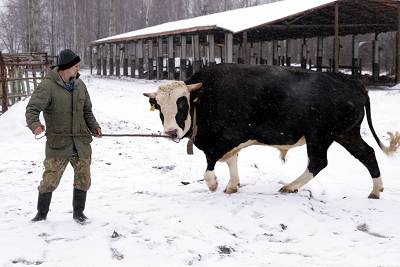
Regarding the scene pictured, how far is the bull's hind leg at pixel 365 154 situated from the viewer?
6.00m

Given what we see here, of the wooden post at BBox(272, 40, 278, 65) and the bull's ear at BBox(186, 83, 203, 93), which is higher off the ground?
the wooden post at BBox(272, 40, 278, 65)

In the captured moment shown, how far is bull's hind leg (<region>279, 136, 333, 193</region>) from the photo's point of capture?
19.5 feet

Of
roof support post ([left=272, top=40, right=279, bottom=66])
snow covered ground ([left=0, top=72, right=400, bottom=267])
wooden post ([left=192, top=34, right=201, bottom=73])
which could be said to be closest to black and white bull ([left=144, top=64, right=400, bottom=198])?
snow covered ground ([left=0, top=72, right=400, bottom=267])

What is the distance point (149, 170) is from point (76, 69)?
9.94ft

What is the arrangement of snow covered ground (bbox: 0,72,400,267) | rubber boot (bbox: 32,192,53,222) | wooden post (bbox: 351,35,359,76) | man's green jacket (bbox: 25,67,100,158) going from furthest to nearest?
wooden post (bbox: 351,35,359,76) → rubber boot (bbox: 32,192,53,222) → man's green jacket (bbox: 25,67,100,158) → snow covered ground (bbox: 0,72,400,267)

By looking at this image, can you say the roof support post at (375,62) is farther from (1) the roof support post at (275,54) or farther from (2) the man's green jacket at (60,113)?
(2) the man's green jacket at (60,113)

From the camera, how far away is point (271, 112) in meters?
6.00

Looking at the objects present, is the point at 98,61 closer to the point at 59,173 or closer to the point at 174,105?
the point at 174,105

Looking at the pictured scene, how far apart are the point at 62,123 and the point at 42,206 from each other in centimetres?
84

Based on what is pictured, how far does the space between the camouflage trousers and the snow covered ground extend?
37 cm

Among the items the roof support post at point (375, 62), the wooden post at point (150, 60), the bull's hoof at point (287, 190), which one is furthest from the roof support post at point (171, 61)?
the bull's hoof at point (287, 190)

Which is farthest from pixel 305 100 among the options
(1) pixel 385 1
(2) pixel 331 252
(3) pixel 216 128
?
(1) pixel 385 1

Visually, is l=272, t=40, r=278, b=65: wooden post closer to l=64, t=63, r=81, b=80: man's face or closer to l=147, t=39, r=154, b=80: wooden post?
l=147, t=39, r=154, b=80: wooden post

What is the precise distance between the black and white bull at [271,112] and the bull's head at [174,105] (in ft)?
0.04
